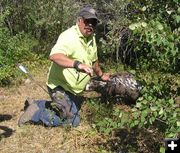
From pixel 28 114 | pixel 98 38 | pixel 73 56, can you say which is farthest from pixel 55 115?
pixel 98 38

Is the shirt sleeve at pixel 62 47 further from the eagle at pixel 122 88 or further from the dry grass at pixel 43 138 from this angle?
the eagle at pixel 122 88

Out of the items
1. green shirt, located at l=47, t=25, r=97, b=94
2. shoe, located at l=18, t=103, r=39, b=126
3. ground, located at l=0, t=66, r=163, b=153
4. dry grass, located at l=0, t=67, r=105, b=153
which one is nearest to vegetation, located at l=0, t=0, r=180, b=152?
ground, located at l=0, t=66, r=163, b=153

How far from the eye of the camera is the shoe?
569cm

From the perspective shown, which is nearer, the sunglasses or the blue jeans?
the sunglasses

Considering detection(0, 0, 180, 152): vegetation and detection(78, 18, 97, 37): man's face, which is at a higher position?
detection(78, 18, 97, 37): man's face

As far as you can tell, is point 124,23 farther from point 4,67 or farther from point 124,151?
point 124,151

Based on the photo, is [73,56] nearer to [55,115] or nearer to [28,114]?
[55,115]

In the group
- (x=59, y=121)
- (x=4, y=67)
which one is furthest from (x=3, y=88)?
(x=59, y=121)

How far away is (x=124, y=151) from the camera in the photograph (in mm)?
5000

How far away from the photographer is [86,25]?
5.38 m

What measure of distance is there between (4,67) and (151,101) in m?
4.09

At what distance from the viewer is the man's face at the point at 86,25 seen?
533 centimetres

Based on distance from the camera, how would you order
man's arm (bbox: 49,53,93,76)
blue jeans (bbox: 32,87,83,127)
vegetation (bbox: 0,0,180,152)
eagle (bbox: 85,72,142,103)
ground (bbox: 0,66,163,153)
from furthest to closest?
eagle (bbox: 85,72,142,103) → vegetation (bbox: 0,0,180,152) → blue jeans (bbox: 32,87,83,127) → ground (bbox: 0,66,163,153) → man's arm (bbox: 49,53,93,76)

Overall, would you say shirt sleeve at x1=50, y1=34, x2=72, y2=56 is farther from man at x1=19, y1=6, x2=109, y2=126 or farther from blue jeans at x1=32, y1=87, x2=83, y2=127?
blue jeans at x1=32, y1=87, x2=83, y2=127
